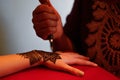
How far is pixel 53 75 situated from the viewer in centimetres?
64

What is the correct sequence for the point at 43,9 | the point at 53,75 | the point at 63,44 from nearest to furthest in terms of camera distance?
the point at 53,75 → the point at 43,9 → the point at 63,44

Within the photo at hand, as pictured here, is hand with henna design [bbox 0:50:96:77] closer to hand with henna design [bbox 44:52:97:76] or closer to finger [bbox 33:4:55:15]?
hand with henna design [bbox 44:52:97:76]

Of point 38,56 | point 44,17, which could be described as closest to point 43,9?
point 44,17

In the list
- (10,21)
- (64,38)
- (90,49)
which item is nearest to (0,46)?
(10,21)

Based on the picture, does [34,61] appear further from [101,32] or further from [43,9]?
[101,32]

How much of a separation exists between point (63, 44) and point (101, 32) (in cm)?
16

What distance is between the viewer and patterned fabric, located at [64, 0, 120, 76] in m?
0.81

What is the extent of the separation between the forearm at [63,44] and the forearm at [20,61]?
0.62 feet

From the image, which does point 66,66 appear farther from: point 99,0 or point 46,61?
point 99,0

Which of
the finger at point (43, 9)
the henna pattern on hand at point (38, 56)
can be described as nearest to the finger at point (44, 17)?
the finger at point (43, 9)

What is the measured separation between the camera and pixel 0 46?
1.26 m

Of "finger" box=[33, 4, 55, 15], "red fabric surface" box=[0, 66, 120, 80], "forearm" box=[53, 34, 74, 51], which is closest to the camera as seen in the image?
"red fabric surface" box=[0, 66, 120, 80]

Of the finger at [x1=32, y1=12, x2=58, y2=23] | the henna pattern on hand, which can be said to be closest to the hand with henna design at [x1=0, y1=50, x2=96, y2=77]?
the henna pattern on hand

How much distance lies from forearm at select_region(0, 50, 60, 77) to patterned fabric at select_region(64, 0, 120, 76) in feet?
0.62
